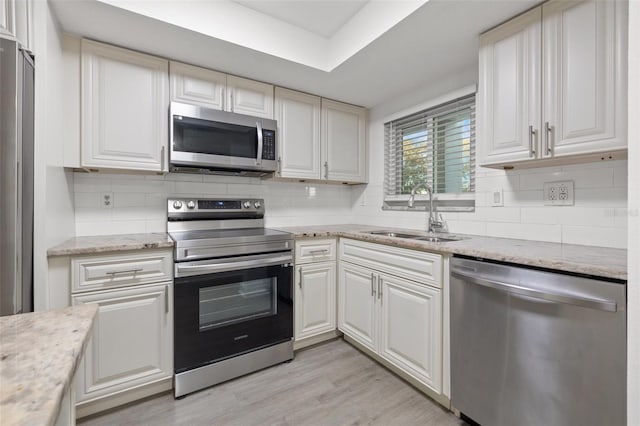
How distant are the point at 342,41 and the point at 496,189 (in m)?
1.46

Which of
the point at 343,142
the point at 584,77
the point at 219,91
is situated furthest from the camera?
the point at 343,142

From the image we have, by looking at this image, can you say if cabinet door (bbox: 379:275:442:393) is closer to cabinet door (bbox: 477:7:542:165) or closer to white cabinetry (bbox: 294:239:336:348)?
white cabinetry (bbox: 294:239:336:348)

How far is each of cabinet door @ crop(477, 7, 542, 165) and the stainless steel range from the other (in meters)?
1.44

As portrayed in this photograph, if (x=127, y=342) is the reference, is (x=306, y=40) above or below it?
above

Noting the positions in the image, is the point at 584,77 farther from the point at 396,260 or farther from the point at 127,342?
the point at 127,342

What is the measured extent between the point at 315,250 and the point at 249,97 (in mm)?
1299

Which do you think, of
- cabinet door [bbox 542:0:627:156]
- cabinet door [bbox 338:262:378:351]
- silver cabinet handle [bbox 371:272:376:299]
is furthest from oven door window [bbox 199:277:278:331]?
cabinet door [bbox 542:0:627:156]

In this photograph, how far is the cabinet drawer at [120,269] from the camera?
4.99ft

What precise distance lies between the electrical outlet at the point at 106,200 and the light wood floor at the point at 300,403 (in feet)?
4.15

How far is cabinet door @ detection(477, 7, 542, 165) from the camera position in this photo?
1509mm

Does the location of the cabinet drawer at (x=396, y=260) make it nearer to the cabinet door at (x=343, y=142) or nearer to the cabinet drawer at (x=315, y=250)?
the cabinet drawer at (x=315, y=250)

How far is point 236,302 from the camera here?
1933 millimetres

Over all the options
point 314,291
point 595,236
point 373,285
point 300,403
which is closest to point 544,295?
point 595,236

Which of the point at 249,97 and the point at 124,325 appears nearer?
the point at 124,325
